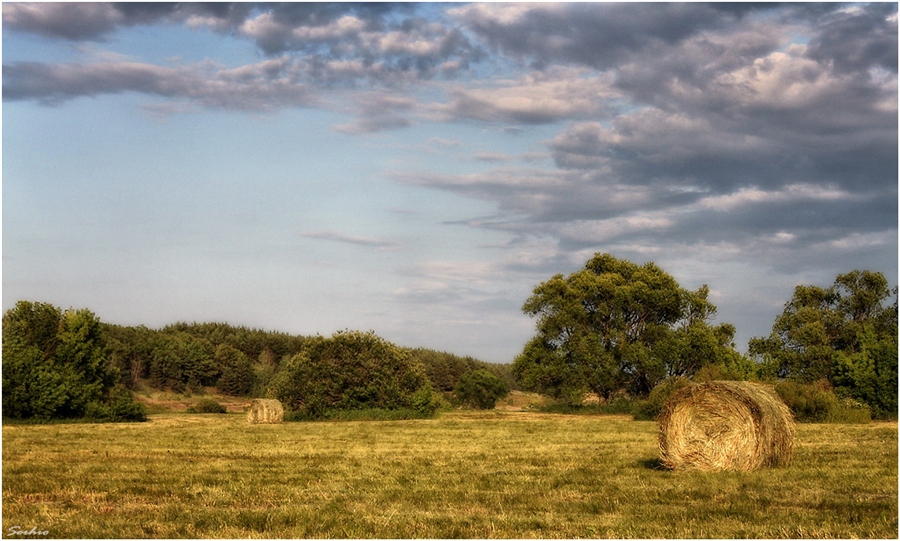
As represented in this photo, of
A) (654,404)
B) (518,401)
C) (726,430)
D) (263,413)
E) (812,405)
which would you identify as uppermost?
(726,430)

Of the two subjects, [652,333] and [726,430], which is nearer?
[726,430]

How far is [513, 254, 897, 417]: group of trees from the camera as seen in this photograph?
61750 mm

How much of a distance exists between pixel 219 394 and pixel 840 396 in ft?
251

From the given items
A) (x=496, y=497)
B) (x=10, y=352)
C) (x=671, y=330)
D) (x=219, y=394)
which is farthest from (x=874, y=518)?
(x=219, y=394)

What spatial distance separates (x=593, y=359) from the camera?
61781 millimetres

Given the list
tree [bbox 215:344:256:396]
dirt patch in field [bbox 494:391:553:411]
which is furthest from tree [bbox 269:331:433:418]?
tree [bbox 215:344:256:396]

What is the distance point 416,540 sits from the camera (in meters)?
10.3

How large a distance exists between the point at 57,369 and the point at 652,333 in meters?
40.1

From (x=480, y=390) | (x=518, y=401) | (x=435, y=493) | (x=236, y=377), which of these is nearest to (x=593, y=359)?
(x=480, y=390)

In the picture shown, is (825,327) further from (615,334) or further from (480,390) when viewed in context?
(480,390)

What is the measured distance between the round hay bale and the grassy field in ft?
2.31

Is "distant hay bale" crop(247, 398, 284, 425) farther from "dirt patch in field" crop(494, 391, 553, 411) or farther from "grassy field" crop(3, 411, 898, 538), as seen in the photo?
"dirt patch in field" crop(494, 391, 553, 411)

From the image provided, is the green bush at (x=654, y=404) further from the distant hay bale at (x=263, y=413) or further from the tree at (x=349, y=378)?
the distant hay bale at (x=263, y=413)

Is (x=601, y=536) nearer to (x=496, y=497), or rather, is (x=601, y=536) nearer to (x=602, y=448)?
(x=496, y=497)
